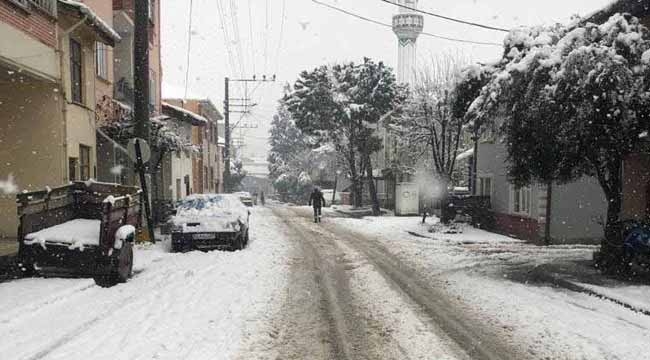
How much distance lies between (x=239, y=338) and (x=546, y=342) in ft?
11.6

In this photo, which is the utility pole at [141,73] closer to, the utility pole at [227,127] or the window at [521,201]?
the window at [521,201]

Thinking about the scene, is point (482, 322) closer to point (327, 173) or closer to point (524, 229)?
point (524, 229)

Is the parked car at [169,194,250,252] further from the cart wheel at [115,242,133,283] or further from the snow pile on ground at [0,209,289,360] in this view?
the cart wheel at [115,242,133,283]

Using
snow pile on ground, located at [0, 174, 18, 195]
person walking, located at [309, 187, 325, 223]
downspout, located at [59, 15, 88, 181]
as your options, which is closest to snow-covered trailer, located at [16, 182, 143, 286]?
downspout, located at [59, 15, 88, 181]

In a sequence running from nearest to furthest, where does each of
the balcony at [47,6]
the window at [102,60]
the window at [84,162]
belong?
1. the balcony at [47,6]
2. the window at [84,162]
3. the window at [102,60]

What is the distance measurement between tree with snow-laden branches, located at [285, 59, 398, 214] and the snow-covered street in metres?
22.5

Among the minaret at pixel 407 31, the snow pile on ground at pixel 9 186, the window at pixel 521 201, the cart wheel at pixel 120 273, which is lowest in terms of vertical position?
the cart wheel at pixel 120 273

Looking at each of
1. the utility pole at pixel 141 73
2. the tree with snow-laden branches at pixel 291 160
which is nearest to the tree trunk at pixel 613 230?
the utility pole at pixel 141 73

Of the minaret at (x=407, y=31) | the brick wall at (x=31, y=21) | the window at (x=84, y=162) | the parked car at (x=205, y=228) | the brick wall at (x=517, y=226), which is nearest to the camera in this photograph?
the brick wall at (x=31, y=21)

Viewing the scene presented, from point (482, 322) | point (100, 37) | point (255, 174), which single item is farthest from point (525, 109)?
point (255, 174)

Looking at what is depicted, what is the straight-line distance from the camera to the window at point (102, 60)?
62.6 feet

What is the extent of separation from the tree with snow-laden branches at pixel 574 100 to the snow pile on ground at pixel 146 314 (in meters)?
5.47

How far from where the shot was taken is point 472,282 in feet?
35.3

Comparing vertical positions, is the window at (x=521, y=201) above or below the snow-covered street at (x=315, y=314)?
above
